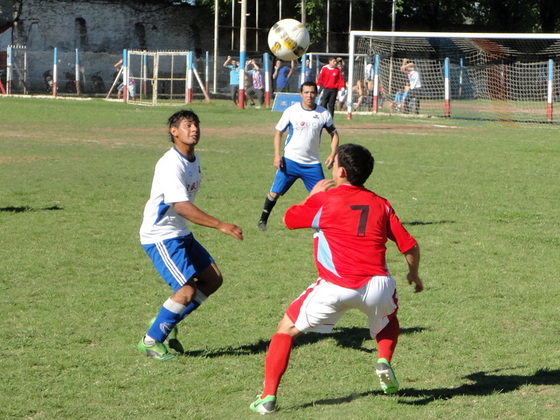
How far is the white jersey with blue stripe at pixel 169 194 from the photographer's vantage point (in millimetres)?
6234

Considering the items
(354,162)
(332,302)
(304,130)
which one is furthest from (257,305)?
(304,130)

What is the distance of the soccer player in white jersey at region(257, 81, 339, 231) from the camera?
1172 cm

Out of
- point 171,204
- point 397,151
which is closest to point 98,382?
point 171,204

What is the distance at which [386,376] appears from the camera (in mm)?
5359

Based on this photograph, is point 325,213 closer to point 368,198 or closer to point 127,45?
point 368,198

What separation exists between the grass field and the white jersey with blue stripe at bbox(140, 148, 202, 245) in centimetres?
89

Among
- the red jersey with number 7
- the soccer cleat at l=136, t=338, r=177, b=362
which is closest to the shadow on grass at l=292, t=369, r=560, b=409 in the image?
the red jersey with number 7

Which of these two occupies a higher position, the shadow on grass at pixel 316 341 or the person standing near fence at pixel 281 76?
the person standing near fence at pixel 281 76

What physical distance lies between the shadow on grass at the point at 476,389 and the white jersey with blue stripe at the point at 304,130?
5.91m

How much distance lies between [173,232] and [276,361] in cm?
165

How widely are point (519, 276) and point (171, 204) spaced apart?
4.40m

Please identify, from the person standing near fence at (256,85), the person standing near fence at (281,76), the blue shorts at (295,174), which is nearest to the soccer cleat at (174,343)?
the blue shorts at (295,174)

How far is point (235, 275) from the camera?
30.1ft

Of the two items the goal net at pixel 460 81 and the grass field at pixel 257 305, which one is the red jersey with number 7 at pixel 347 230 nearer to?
the grass field at pixel 257 305
